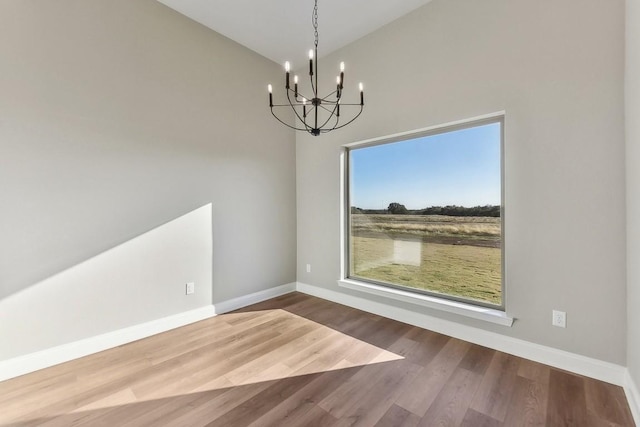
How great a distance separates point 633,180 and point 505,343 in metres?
1.51

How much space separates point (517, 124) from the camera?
2234mm

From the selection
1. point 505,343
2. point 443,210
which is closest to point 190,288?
point 443,210

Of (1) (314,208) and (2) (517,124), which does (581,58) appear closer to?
(2) (517,124)

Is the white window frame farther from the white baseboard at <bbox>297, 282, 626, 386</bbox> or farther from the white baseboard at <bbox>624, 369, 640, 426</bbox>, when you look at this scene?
the white baseboard at <bbox>624, 369, 640, 426</bbox>

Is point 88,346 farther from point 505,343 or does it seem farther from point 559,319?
point 559,319

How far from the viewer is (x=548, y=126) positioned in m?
2.10

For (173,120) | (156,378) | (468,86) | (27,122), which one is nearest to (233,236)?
(173,120)

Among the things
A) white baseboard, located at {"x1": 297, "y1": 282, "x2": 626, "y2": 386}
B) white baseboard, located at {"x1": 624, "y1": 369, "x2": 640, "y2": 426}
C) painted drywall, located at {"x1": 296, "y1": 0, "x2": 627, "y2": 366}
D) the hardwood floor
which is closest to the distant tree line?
painted drywall, located at {"x1": 296, "y1": 0, "x2": 627, "y2": 366}

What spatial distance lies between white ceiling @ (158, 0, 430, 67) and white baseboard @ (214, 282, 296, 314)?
10.6 feet

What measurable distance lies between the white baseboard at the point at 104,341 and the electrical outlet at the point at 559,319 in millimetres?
3117

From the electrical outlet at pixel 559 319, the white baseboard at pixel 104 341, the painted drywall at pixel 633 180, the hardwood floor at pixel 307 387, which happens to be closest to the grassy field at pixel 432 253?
the electrical outlet at pixel 559 319

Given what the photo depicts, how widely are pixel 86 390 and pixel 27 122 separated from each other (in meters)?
2.04

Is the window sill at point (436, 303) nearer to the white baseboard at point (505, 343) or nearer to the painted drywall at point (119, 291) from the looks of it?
the white baseboard at point (505, 343)

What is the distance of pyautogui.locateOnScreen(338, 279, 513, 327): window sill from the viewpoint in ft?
7.63
